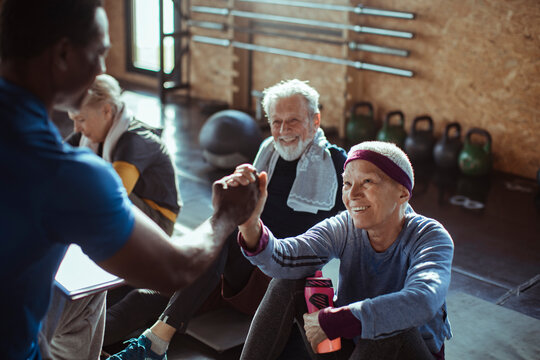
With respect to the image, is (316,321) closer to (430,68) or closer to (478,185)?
(478,185)

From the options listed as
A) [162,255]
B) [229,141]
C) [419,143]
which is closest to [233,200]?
[162,255]

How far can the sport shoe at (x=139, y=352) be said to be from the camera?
2.43 metres

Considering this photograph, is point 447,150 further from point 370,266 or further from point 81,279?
point 81,279

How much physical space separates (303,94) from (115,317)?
4.33 feet

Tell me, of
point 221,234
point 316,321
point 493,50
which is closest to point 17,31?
point 221,234

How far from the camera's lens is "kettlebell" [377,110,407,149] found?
6.23 meters

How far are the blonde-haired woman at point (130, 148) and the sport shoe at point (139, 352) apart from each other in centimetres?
73

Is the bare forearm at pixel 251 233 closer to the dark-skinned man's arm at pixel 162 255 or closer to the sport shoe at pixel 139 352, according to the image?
the dark-skinned man's arm at pixel 162 255

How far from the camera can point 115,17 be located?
9641 mm

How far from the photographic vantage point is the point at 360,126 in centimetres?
656

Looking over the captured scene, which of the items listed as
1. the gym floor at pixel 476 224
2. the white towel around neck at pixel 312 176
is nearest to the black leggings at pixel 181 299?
the gym floor at pixel 476 224

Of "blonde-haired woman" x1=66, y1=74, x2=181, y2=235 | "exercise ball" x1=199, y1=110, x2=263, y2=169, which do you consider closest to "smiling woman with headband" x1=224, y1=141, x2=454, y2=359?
"blonde-haired woman" x1=66, y1=74, x2=181, y2=235

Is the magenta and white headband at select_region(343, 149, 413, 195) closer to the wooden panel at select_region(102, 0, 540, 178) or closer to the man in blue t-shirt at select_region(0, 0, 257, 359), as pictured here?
the man in blue t-shirt at select_region(0, 0, 257, 359)

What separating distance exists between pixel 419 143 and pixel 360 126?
731mm
